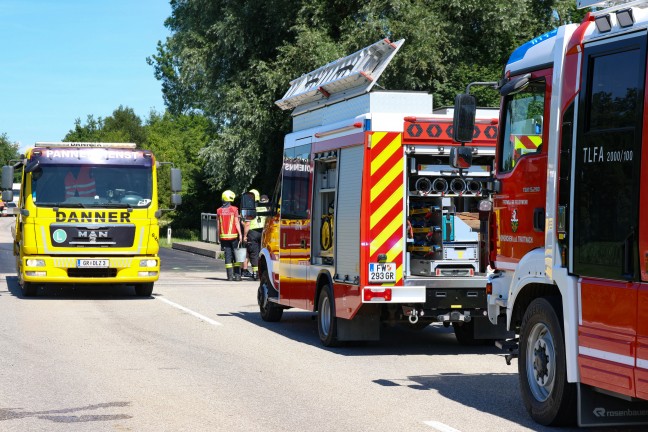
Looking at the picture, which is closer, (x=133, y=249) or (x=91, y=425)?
(x=91, y=425)

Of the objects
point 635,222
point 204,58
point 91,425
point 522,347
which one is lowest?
point 91,425

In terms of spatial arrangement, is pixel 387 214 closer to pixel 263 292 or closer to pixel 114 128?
pixel 263 292

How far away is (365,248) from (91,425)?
4.49 m

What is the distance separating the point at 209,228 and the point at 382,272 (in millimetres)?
32634

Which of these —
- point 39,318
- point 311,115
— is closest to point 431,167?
point 311,115

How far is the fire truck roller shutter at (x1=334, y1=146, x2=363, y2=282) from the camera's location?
12117mm

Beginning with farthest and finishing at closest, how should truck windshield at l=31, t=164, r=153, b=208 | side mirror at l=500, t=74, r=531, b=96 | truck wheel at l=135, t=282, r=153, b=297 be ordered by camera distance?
truck wheel at l=135, t=282, r=153, b=297
truck windshield at l=31, t=164, r=153, b=208
side mirror at l=500, t=74, r=531, b=96

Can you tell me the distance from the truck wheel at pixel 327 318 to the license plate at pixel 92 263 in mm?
7190

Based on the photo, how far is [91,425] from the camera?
26.6 ft

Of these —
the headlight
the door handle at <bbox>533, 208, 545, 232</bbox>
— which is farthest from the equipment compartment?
the headlight

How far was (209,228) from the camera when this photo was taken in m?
44.2

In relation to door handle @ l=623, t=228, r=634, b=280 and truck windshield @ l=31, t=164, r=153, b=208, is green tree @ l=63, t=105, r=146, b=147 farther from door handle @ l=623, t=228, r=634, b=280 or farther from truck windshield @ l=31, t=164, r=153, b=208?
door handle @ l=623, t=228, r=634, b=280

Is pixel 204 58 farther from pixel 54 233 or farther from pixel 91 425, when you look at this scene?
pixel 91 425

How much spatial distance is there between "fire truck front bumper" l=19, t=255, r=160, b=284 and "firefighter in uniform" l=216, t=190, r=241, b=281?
478 cm
